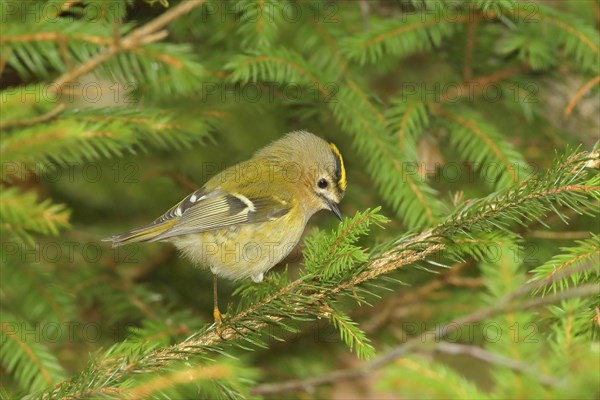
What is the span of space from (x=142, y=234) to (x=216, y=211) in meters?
0.36

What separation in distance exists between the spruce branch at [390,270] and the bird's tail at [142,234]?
825mm

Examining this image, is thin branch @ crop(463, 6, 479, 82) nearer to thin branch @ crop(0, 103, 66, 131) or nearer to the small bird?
the small bird

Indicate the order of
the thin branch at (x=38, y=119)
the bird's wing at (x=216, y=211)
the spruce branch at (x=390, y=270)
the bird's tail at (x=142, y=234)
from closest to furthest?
the spruce branch at (x=390, y=270) → the thin branch at (x=38, y=119) → the bird's tail at (x=142, y=234) → the bird's wing at (x=216, y=211)

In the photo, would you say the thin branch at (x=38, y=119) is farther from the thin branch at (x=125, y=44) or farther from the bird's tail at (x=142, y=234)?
the bird's tail at (x=142, y=234)

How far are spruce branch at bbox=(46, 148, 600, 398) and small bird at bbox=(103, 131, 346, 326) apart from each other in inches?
32.5

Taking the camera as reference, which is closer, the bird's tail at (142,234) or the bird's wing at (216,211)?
the bird's tail at (142,234)

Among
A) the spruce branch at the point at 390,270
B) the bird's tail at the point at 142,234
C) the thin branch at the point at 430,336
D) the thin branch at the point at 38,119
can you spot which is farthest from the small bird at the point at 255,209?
the spruce branch at the point at 390,270

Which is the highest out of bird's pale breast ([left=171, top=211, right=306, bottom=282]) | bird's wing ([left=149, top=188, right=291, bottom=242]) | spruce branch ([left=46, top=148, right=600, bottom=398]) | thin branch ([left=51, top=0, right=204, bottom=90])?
thin branch ([left=51, top=0, right=204, bottom=90])

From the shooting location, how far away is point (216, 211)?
10.4 ft

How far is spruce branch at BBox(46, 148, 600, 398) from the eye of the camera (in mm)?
1874

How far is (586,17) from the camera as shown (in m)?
3.38

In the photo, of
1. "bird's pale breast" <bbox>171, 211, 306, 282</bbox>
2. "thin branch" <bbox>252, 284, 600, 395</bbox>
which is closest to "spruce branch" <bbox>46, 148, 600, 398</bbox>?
"thin branch" <bbox>252, 284, 600, 395</bbox>

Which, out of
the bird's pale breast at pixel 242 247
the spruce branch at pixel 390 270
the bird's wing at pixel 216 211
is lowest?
the bird's pale breast at pixel 242 247

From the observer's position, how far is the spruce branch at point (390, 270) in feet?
6.15
